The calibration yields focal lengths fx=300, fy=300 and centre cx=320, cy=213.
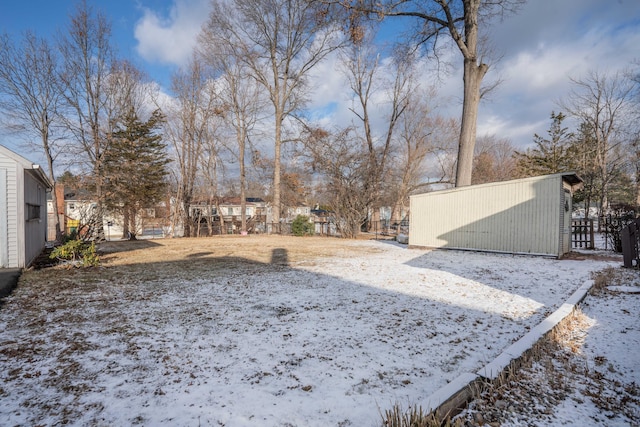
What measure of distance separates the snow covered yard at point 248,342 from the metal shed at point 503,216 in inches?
119

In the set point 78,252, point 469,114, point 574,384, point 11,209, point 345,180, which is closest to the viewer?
point 574,384

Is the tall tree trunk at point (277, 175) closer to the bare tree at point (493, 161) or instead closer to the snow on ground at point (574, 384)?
the snow on ground at point (574, 384)

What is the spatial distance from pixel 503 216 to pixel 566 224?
67.0 inches

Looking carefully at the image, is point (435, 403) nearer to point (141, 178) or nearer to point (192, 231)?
point (141, 178)

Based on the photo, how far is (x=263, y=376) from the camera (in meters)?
2.29

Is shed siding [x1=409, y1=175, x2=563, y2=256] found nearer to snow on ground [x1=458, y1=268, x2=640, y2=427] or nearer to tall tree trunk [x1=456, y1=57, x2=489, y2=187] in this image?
tall tree trunk [x1=456, y1=57, x2=489, y2=187]

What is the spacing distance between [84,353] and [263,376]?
1.66 m

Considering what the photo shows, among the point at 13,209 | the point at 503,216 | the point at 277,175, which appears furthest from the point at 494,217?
the point at 277,175

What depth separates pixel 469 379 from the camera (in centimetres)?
199

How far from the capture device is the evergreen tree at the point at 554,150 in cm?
2348

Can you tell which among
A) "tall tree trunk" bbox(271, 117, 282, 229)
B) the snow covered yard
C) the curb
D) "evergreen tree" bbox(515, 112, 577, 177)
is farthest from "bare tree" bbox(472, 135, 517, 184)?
the curb

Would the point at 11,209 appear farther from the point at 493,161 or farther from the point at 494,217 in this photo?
the point at 493,161

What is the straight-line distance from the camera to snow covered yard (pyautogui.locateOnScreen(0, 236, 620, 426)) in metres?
1.92

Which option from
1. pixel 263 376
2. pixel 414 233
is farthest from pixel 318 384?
pixel 414 233
